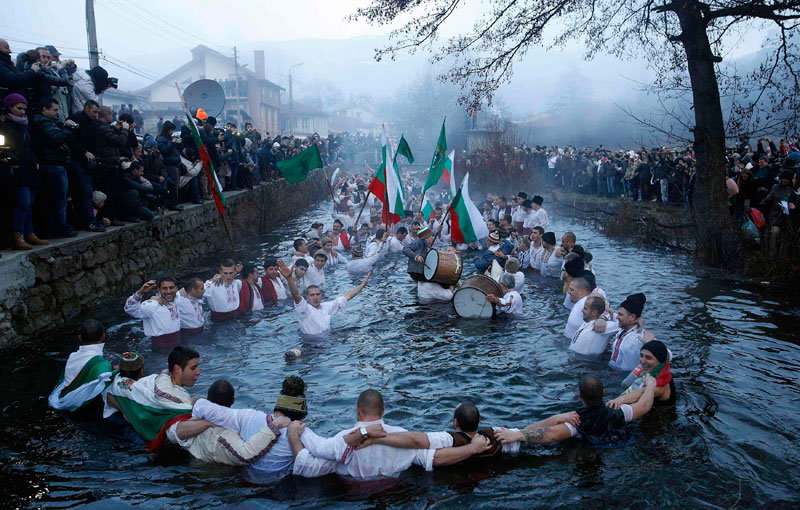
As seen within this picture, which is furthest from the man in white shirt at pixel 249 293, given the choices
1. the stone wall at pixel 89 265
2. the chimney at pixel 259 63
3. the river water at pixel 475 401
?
the chimney at pixel 259 63

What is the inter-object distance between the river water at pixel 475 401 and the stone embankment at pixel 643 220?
14.3ft

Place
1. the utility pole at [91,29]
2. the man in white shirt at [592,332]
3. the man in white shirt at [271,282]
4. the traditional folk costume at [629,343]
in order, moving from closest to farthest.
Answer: the traditional folk costume at [629,343]
the man in white shirt at [592,332]
the man in white shirt at [271,282]
the utility pole at [91,29]

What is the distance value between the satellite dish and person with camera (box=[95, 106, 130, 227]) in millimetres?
8128

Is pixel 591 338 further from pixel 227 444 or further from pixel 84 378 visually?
pixel 84 378

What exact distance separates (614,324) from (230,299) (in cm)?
604

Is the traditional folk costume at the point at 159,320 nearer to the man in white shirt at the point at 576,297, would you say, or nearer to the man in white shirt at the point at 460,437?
the man in white shirt at the point at 460,437

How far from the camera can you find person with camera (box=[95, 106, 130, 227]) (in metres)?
10.2

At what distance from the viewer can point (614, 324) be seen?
8078 mm

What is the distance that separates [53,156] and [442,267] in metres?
6.56

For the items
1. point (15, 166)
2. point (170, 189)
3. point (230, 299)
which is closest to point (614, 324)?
point (230, 299)

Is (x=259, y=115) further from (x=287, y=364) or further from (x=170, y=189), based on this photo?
(x=287, y=364)

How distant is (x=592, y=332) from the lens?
8.02 meters

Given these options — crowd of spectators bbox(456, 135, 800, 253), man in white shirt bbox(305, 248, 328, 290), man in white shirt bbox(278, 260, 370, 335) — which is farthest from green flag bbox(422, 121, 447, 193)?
crowd of spectators bbox(456, 135, 800, 253)

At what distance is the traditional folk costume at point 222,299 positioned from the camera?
980 cm
